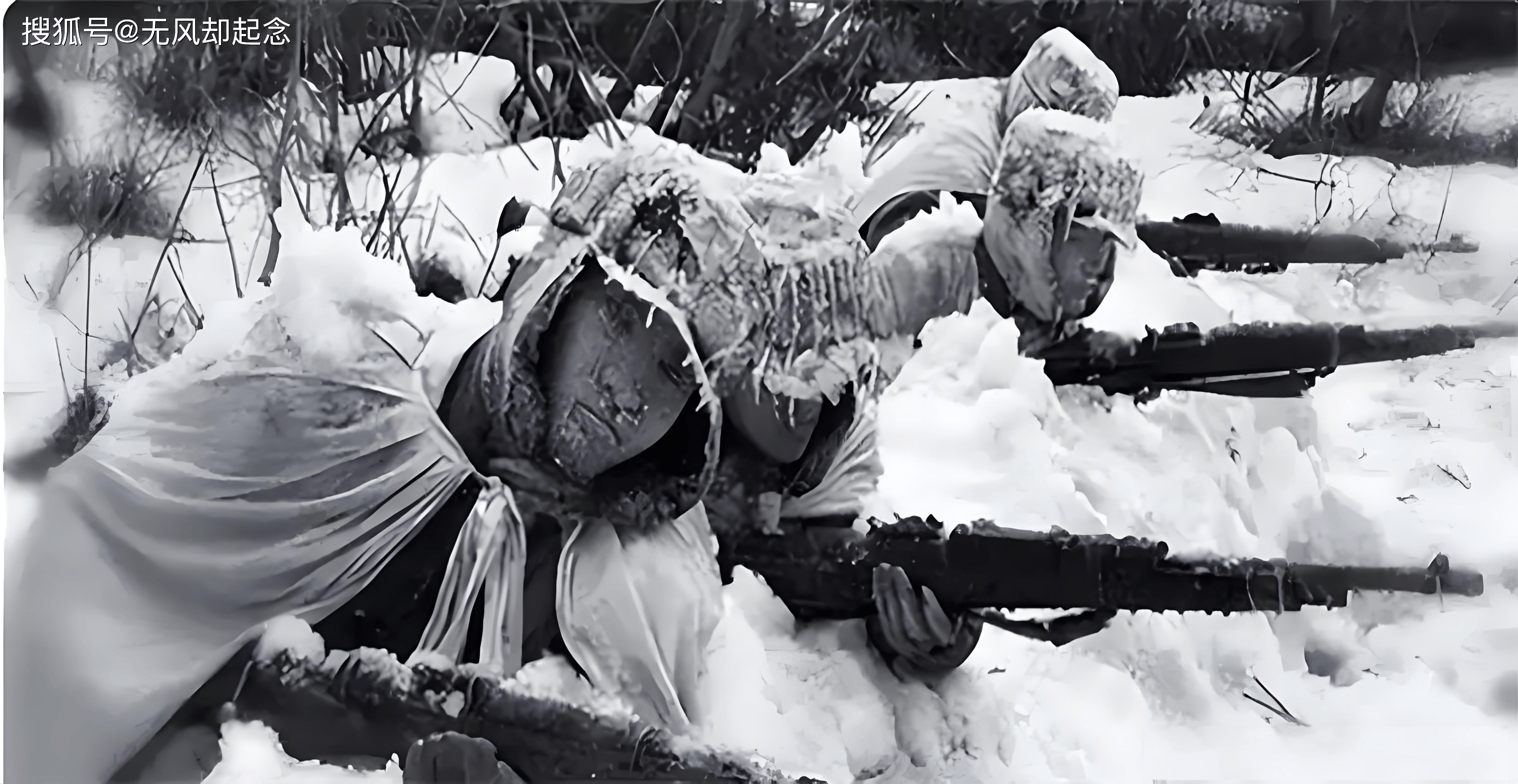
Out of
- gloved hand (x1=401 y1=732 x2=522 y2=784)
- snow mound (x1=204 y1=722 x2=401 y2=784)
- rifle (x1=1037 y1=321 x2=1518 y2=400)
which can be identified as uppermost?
rifle (x1=1037 y1=321 x2=1518 y2=400)

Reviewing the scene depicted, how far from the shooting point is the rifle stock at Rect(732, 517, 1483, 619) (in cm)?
150

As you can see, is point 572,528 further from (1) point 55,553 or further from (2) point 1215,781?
(2) point 1215,781

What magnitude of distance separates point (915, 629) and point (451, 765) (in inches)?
23.9

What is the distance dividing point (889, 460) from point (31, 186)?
3.88 feet

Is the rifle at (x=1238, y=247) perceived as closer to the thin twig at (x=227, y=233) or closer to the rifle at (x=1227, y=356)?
the rifle at (x=1227, y=356)

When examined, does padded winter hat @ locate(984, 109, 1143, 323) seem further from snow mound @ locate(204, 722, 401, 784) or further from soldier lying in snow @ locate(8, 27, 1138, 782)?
snow mound @ locate(204, 722, 401, 784)

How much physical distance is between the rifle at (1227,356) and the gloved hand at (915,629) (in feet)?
1.09

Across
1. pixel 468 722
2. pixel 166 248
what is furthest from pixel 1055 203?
pixel 166 248

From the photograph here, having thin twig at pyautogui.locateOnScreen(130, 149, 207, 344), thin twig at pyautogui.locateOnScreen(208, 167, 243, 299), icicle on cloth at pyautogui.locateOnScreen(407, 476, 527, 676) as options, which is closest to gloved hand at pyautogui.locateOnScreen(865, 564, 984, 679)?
icicle on cloth at pyautogui.locateOnScreen(407, 476, 527, 676)

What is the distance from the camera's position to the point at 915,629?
1530 mm

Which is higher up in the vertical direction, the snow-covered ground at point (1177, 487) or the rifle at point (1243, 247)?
the rifle at point (1243, 247)

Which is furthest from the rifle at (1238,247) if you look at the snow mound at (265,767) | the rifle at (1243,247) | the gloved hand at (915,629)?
the snow mound at (265,767)

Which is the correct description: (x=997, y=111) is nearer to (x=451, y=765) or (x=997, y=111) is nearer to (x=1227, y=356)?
(x=1227, y=356)

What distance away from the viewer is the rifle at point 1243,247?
1.53 metres
